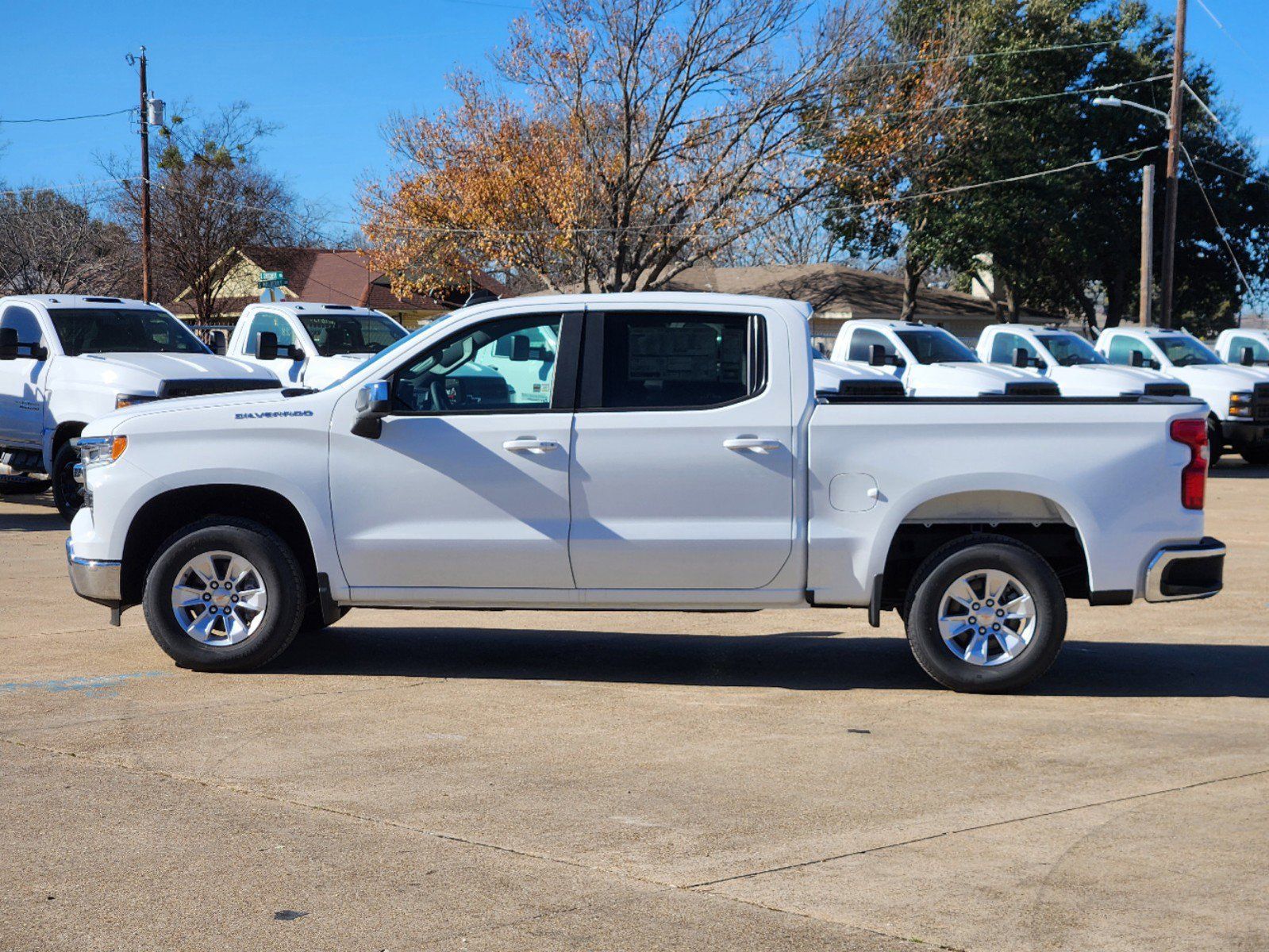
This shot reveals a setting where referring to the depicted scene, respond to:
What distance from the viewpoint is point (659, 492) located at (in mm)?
7555

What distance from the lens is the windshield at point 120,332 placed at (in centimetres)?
1617

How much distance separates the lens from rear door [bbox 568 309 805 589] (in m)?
7.51

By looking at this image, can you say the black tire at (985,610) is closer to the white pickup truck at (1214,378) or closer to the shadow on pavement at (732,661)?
the shadow on pavement at (732,661)

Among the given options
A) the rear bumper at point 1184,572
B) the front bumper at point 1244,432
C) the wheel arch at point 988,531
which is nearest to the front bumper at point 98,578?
the wheel arch at point 988,531

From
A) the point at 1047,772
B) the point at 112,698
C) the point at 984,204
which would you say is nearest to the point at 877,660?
the point at 1047,772

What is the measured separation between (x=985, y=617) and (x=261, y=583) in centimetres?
372

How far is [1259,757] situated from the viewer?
6379mm

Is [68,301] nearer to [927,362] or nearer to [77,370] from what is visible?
[77,370]

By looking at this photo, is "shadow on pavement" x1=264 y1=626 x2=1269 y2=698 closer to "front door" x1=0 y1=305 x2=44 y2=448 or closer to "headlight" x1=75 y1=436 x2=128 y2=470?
"headlight" x1=75 y1=436 x2=128 y2=470

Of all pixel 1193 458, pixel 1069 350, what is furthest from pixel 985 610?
pixel 1069 350

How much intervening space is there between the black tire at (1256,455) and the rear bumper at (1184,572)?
16.4 m

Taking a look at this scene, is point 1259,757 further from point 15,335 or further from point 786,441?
point 15,335

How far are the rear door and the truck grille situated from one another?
735cm

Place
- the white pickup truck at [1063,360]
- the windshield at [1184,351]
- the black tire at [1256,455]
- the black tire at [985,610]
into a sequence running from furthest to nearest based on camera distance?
1. the windshield at [1184,351]
2. the black tire at [1256,455]
3. the white pickup truck at [1063,360]
4. the black tire at [985,610]
